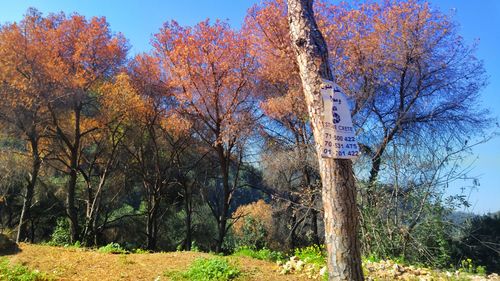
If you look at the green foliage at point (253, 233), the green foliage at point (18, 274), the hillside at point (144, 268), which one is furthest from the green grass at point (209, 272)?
the green foliage at point (253, 233)

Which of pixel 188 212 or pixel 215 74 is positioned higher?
pixel 215 74

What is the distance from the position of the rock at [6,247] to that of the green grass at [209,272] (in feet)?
10.3

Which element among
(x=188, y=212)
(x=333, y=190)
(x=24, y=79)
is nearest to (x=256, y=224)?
(x=188, y=212)

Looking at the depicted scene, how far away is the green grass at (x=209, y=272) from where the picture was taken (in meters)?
5.79

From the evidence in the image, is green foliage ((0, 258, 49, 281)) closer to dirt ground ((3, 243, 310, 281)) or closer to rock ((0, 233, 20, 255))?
dirt ground ((3, 243, 310, 281))

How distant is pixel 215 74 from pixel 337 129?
41.3 feet

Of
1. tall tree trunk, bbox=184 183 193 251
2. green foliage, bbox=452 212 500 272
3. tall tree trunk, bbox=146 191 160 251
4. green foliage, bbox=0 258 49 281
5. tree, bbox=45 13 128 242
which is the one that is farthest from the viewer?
tall tree trunk, bbox=184 183 193 251

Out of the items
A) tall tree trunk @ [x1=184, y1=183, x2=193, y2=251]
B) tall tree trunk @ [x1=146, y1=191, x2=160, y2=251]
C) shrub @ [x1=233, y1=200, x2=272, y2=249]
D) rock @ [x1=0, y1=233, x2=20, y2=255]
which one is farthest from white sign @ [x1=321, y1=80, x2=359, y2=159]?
tall tree trunk @ [x1=184, y1=183, x2=193, y2=251]

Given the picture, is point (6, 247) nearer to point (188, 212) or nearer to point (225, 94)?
point (225, 94)

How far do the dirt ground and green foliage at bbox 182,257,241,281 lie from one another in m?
0.21

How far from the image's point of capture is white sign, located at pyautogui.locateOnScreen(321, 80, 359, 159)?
11.0 feet

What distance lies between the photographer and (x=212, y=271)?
234 inches

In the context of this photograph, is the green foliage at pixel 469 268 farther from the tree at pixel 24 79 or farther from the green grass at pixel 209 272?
the tree at pixel 24 79

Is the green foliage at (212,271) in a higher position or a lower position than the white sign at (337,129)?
lower
